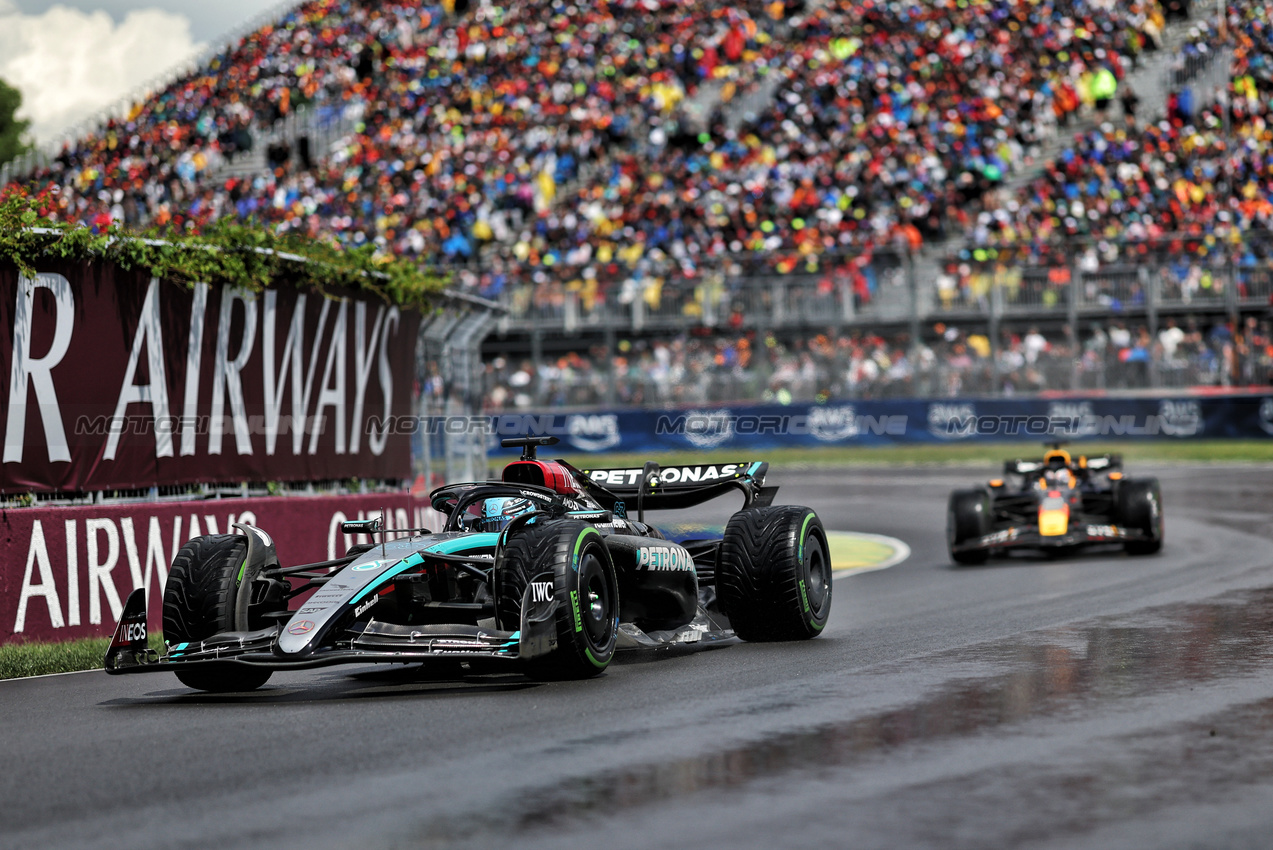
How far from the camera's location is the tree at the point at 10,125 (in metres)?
59.2

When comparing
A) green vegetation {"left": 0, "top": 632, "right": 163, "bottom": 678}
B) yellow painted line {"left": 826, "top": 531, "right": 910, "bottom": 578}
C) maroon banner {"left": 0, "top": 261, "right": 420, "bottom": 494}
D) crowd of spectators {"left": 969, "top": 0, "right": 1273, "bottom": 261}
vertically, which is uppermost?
crowd of spectators {"left": 969, "top": 0, "right": 1273, "bottom": 261}

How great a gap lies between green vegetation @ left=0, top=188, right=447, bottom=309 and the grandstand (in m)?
13.2

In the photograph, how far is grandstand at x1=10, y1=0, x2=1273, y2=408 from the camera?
93.0ft

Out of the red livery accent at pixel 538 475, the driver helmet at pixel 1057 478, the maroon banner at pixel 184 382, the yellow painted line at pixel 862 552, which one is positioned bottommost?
the yellow painted line at pixel 862 552

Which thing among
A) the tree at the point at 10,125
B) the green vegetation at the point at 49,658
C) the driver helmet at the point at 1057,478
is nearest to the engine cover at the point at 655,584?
the green vegetation at the point at 49,658

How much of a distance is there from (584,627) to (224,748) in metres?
1.96

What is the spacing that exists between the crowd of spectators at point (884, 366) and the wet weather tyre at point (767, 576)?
19.8m

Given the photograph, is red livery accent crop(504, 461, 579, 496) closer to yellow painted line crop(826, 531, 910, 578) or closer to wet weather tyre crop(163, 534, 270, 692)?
wet weather tyre crop(163, 534, 270, 692)

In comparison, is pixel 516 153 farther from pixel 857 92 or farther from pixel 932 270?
pixel 932 270

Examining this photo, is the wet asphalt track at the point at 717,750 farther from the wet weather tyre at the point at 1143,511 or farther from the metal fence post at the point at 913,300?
the metal fence post at the point at 913,300

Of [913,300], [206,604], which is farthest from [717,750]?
[913,300]

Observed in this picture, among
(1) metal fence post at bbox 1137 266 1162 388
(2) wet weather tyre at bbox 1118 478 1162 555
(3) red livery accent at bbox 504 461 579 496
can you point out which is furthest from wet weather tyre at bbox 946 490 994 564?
(1) metal fence post at bbox 1137 266 1162 388

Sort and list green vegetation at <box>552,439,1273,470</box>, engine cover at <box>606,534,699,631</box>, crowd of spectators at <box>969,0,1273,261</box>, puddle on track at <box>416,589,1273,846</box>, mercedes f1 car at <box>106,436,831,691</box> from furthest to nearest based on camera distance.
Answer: crowd of spectators at <box>969,0,1273,261</box> < green vegetation at <box>552,439,1273,470</box> < engine cover at <box>606,534,699,631</box> < mercedes f1 car at <box>106,436,831,691</box> < puddle on track at <box>416,589,1273,846</box>

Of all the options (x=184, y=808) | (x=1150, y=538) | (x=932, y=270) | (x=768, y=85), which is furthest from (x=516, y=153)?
(x=184, y=808)
